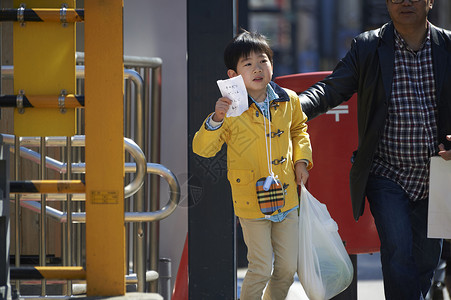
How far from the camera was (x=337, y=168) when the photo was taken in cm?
448

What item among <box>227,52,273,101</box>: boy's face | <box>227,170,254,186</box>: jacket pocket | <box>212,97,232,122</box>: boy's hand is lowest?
<box>227,170,254,186</box>: jacket pocket

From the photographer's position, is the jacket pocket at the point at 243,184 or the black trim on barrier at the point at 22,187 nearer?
the black trim on barrier at the point at 22,187

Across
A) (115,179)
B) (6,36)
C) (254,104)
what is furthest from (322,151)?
(6,36)

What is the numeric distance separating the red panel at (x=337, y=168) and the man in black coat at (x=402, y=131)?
67cm

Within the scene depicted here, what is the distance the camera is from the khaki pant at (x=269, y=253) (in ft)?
12.1

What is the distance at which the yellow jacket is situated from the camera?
367 centimetres

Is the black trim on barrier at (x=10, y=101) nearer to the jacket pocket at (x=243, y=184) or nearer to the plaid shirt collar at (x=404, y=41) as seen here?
the jacket pocket at (x=243, y=184)

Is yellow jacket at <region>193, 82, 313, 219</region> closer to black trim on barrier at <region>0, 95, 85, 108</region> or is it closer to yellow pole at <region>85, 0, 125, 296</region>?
yellow pole at <region>85, 0, 125, 296</region>

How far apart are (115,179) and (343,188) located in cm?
156

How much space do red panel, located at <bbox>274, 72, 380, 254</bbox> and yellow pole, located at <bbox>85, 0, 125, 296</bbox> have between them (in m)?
1.32

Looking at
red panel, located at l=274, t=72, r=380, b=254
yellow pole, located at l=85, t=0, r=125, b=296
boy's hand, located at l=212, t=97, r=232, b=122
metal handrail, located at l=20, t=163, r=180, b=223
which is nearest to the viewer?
yellow pole, located at l=85, t=0, r=125, b=296

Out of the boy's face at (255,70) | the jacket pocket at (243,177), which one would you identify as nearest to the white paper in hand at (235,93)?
the boy's face at (255,70)

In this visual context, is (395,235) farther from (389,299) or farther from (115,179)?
(115,179)

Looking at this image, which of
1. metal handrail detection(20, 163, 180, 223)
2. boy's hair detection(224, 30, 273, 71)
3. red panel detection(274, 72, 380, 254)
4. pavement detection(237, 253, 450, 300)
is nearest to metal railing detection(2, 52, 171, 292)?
metal handrail detection(20, 163, 180, 223)
